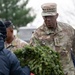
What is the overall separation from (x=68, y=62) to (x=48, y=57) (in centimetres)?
111

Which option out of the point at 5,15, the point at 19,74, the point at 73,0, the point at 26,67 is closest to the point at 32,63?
the point at 26,67

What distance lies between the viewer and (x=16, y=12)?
4422 centimetres

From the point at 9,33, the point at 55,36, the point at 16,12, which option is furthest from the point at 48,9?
the point at 16,12

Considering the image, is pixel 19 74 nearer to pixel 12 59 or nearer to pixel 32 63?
pixel 12 59

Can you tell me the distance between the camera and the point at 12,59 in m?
4.70

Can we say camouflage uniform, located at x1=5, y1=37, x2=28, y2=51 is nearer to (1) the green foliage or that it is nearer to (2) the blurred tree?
(1) the green foliage

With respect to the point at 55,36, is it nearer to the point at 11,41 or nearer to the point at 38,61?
the point at 11,41

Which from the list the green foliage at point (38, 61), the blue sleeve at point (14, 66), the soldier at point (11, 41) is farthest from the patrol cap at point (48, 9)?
the blue sleeve at point (14, 66)

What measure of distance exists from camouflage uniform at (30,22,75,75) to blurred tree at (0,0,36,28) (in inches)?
1411

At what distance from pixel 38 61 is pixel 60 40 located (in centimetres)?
133

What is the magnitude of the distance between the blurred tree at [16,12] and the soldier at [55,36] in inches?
1411

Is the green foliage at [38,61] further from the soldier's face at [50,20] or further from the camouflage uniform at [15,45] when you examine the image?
the camouflage uniform at [15,45]

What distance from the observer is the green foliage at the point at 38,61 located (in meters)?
5.47

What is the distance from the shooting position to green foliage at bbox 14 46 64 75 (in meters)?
5.47
